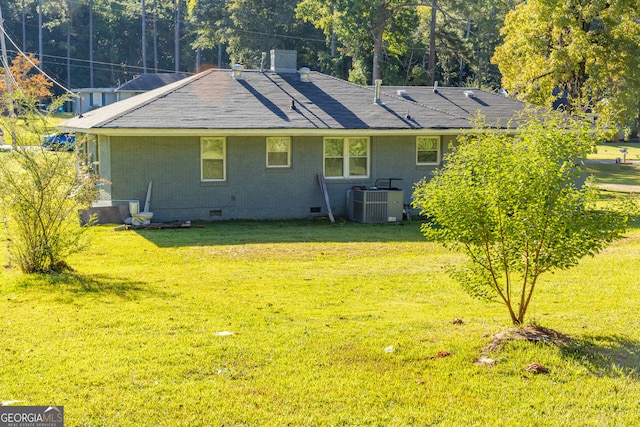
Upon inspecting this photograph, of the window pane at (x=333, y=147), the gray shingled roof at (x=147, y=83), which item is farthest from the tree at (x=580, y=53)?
the gray shingled roof at (x=147, y=83)

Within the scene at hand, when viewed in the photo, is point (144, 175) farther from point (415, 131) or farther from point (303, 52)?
point (303, 52)

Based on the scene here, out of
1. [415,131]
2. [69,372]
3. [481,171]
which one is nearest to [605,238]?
[481,171]

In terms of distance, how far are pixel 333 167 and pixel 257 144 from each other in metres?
2.49

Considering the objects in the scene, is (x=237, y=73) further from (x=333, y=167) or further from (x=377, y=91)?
(x=333, y=167)

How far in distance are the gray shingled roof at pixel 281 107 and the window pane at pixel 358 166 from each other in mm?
1205

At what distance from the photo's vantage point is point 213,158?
825 inches

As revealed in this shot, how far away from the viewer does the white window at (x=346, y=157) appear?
22.2 m

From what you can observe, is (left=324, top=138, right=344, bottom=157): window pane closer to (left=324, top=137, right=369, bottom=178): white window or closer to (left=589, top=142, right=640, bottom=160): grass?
(left=324, top=137, right=369, bottom=178): white window

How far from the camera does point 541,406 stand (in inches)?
248

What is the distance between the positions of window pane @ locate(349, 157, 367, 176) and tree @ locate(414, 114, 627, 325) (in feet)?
46.4

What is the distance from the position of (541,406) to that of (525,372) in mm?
802

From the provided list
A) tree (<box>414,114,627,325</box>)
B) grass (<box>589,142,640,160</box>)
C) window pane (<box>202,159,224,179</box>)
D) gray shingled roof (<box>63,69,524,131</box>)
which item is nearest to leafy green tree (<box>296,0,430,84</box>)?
grass (<box>589,142,640,160</box>)

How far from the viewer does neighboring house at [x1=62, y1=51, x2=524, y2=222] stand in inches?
789

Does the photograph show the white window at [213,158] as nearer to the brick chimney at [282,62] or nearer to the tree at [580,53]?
the brick chimney at [282,62]
